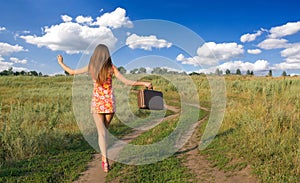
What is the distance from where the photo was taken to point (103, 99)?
5.00 metres

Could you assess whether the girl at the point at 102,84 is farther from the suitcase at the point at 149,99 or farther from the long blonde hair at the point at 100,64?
the suitcase at the point at 149,99

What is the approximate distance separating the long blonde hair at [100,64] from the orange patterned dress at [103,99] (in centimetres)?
11

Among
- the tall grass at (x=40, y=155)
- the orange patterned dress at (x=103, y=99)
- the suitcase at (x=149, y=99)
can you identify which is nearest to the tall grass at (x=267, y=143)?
the suitcase at (x=149, y=99)

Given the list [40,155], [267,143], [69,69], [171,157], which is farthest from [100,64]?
[267,143]

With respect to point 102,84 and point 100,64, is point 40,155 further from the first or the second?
point 100,64

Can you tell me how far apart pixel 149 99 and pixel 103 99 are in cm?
94

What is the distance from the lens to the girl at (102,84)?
489 centimetres

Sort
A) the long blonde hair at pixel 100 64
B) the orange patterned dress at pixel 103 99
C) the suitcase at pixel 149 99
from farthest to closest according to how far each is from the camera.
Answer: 1. the suitcase at pixel 149 99
2. the orange patterned dress at pixel 103 99
3. the long blonde hair at pixel 100 64

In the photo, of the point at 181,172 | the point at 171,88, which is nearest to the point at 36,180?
the point at 181,172

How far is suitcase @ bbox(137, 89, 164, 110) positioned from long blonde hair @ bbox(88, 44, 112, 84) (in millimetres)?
798

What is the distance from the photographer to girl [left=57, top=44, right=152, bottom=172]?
4.89m

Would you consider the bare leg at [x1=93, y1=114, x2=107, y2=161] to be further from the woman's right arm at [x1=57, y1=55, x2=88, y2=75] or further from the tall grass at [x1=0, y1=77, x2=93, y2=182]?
the woman's right arm at [x1=57, y1=55, x2=88, y2=75]

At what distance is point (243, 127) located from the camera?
302 inches

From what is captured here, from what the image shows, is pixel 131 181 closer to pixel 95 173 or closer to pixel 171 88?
pixel 95 173
